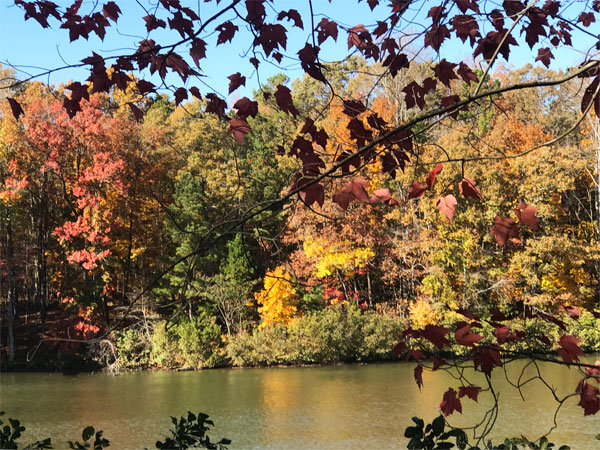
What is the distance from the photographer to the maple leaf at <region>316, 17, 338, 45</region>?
213 centimetres

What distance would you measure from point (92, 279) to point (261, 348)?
5.01m

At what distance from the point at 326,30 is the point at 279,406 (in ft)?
26.2

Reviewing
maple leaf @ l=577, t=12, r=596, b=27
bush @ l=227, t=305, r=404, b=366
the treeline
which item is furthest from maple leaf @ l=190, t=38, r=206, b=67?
bush @ l=227, t=305, r=404, b=366

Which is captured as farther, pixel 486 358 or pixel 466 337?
pixel 486 358

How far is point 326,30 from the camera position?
214 cm

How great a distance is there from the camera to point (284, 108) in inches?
71.9

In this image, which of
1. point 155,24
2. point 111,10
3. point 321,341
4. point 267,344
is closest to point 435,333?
point 155,24

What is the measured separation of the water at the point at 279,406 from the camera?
24.6ft

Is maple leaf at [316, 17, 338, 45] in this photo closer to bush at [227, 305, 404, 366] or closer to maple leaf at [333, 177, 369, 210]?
maple leaf at [333, 177, 369, 210]

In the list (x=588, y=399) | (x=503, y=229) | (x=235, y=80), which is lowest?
(x=588, y=399)

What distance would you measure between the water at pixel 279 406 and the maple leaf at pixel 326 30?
195 inches

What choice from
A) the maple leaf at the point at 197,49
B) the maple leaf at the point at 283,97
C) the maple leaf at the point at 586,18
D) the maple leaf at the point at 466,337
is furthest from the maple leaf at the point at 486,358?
the maple leaf at the point at 586,18

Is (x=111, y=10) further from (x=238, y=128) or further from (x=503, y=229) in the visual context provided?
(x=503, y=229)

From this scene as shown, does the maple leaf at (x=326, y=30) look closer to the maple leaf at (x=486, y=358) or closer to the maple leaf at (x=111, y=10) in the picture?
the maple leaf at (x=111, y=10)
